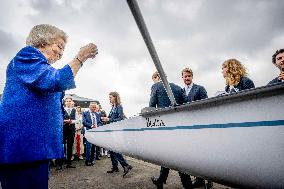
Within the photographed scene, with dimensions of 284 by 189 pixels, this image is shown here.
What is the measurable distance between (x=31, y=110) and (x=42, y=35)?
0.55 m

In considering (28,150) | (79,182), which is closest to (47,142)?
(28,150)

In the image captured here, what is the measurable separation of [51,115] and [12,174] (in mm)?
381

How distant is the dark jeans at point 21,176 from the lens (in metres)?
1.51

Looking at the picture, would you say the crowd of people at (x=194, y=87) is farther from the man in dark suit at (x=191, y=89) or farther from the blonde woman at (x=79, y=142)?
the blonde woman at (x=79, y=142)

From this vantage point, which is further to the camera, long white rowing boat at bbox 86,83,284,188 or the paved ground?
the paved ground

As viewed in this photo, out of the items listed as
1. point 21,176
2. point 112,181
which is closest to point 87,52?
point 21,176

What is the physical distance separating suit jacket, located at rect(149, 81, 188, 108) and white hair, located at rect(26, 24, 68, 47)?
263 centimetres

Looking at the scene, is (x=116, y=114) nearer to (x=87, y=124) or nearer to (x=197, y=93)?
(x=87, y=124)

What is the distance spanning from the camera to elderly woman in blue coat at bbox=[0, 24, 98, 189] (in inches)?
59.1

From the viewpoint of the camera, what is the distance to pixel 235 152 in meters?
1.66

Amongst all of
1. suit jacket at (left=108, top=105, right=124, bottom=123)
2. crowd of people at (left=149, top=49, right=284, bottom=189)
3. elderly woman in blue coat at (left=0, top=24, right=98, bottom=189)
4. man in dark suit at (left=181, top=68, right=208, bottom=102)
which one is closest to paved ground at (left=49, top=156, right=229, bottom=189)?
crowd of people at (left=149, top=49, right=284, bottom=189)

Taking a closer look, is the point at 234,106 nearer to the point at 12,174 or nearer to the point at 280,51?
the point at 12,174

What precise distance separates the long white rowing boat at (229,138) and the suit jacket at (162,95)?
5.75ft

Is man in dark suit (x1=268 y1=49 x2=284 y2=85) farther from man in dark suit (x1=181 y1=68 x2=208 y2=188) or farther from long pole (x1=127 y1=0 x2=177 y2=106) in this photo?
long pole (x1=127 y1=0 x2=177 y2=106)
